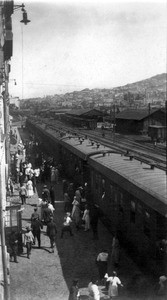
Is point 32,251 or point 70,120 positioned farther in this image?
point 70,120

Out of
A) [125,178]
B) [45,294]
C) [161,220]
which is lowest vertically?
[45,294]

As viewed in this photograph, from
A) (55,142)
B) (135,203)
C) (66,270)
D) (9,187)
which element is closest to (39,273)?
(66,270)

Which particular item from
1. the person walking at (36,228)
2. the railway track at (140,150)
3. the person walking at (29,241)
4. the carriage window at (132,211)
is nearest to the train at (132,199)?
the carriage window at (132,211)

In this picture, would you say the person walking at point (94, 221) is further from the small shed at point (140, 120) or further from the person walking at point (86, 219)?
the small shed at point (140, 120)

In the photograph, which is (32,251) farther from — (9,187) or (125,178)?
(9,187)

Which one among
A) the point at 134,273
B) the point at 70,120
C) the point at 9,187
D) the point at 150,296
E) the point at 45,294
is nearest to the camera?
the point at 150,296

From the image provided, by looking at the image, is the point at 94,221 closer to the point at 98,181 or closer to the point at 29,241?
the point at 98,181

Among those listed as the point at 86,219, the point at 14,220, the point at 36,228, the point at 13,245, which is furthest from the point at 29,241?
the point at 86,219
